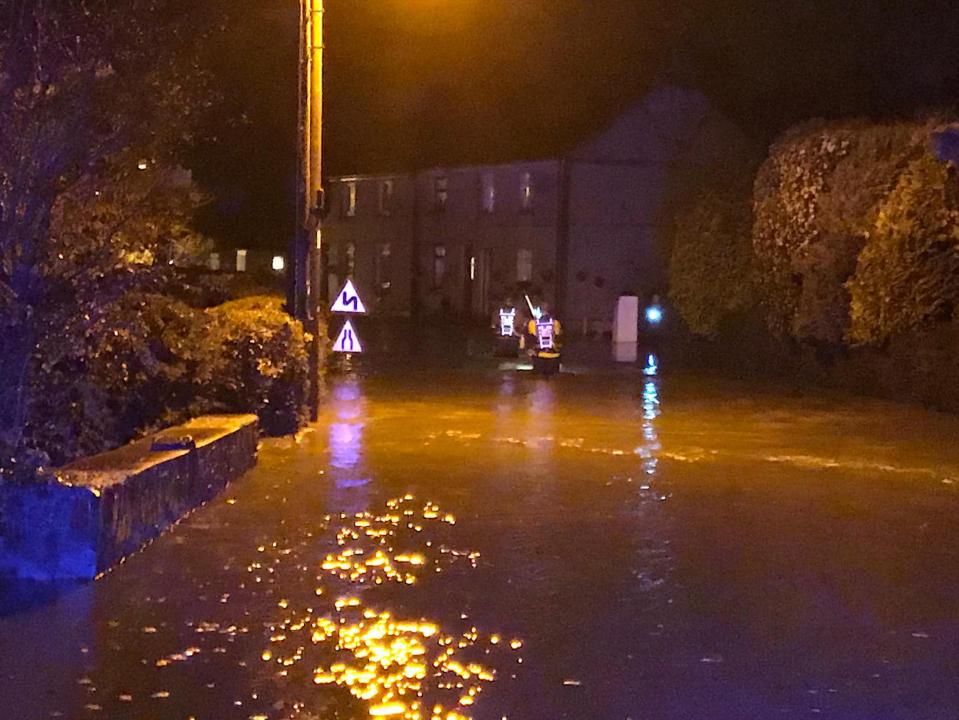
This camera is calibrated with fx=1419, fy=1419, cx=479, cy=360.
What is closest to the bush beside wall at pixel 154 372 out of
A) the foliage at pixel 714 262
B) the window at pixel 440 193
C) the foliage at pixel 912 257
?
the foliage at pixel 912 257

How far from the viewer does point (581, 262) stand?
44.5m

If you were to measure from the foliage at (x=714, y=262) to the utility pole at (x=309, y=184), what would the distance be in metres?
13.5

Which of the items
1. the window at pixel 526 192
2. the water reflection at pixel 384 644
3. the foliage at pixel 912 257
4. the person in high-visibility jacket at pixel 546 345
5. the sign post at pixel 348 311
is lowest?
the water reflection at pixel 384 644

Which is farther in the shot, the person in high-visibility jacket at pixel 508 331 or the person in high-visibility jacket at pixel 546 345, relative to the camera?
the person in high-visibility jacket at pixel 508 331

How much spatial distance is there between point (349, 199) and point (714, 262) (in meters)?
27.9

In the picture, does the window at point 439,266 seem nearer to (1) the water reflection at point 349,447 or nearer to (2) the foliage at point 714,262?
(2) the foliage at point 714,262

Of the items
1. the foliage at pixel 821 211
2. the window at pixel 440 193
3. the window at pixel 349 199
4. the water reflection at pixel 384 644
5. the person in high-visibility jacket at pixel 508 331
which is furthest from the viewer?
the window at pixel 349 199

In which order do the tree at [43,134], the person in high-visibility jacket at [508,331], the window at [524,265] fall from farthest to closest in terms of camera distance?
the window at [524,265], the person in high-visibility jacket at [508,331], the tree at [43,134]

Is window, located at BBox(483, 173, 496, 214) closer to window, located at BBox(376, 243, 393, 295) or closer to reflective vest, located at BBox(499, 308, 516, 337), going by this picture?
window, located at BBox(376, 243, 393, 295)

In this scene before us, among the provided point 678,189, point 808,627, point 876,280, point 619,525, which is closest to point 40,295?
point 619,525

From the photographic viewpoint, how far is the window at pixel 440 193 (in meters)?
50.2

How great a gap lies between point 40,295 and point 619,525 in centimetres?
460

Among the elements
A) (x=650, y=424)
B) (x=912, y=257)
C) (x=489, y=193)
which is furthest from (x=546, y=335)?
(x=489, y=193)

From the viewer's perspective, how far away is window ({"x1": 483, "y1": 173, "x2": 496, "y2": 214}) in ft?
157
